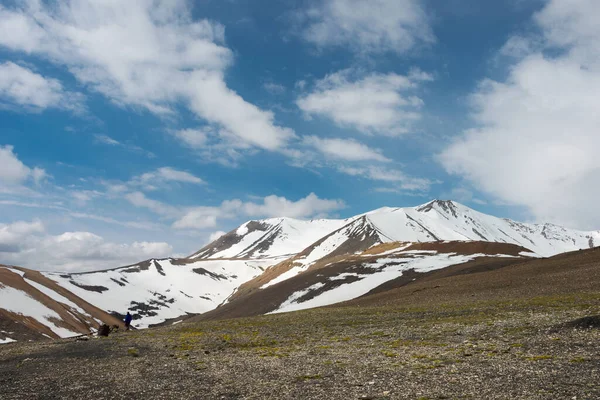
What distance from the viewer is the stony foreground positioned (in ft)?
53.1

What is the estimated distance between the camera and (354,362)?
72.9ft

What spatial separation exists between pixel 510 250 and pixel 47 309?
139 metres

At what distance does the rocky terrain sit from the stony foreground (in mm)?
69

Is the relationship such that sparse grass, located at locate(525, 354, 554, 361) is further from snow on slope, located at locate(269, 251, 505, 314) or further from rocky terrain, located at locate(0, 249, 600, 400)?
snow on slope, located at locate(269, 251, 505, 314)

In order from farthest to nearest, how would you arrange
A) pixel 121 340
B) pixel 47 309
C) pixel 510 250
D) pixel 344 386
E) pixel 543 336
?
1. pixel 510 250
2. pixel 47 309
3. pixel 121 340
4. pixel 543 336
5. pixel 344 386

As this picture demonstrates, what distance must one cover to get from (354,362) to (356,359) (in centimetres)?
87

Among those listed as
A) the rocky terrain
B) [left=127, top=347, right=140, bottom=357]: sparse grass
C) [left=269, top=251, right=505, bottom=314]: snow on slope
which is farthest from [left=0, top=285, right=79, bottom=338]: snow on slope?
[left=127, top=347, right=140, bottom=357]: sparse grass

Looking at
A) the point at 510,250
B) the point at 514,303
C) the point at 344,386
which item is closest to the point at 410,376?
the point at 344,386

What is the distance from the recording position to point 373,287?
91.1 meters

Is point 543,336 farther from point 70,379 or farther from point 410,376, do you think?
point 70,379

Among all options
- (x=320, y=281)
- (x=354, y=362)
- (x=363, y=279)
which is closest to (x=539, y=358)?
(x=354, y=362)

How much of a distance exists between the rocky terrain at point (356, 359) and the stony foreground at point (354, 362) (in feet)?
0.23

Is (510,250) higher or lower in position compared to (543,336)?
higher

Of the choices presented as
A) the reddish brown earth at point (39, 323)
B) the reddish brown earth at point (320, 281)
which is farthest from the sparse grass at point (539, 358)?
the reddish brown earth at point (39, 323)
